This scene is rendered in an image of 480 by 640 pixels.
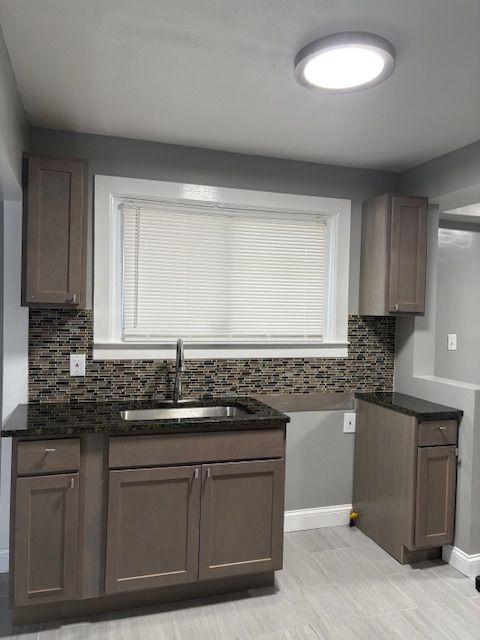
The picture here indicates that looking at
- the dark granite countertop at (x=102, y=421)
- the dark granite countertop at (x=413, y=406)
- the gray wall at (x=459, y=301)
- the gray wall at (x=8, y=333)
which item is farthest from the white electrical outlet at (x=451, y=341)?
the gray wall at (x=8, y=333)

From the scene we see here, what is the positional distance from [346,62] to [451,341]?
2.44 meters

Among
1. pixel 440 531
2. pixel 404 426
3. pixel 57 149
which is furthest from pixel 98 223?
pixel 440 531

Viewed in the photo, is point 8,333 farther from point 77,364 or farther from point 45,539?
point 45,539

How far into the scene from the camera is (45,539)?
212 centimetres

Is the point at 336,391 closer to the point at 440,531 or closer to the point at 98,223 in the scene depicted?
the point at 440,531

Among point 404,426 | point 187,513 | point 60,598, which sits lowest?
point 60,598

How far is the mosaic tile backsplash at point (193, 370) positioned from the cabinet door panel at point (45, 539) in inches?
25.1

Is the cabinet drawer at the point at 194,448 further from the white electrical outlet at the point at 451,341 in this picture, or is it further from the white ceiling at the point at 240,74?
the white electrical outlet at the point at 451,341

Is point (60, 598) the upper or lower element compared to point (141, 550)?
lower

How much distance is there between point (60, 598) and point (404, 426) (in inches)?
75.7

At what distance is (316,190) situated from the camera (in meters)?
3.15

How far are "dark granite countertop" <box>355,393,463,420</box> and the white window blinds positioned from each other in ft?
1.75

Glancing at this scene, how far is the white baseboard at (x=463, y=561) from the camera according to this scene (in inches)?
104

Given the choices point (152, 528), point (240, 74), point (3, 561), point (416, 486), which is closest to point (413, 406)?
point (416, 486)
